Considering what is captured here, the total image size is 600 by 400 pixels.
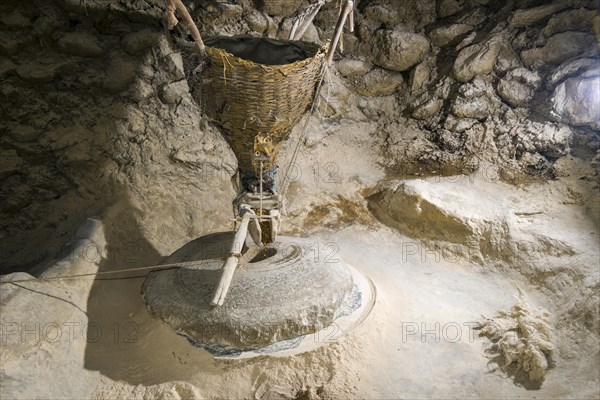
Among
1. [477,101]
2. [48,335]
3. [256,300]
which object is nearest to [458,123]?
[477,101]

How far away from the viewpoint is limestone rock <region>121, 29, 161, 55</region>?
3664mm

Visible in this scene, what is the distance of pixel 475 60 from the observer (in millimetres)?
4184

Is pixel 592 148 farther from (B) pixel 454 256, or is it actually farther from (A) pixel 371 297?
(A) pixel 371 297

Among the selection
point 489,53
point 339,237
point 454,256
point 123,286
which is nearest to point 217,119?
point 123,286

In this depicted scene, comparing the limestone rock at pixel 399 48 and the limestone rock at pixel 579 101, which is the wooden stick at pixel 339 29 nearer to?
the limestone rock at pixel 399 48

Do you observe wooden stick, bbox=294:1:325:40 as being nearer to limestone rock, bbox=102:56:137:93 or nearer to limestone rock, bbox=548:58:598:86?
limestone rock, bbox=102:56:137:93

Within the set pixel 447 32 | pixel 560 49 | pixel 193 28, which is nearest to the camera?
pixel 193 28

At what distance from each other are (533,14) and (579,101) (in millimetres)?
1059

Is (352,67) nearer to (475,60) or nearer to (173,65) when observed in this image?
(475,60)

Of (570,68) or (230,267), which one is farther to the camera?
(570,68)

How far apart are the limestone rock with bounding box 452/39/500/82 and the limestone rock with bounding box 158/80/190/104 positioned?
2.75m

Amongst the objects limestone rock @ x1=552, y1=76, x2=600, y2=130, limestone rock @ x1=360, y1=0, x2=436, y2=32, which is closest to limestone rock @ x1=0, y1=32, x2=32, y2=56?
limestone rock @ x1=360, y1=0, x2=436, y2=32

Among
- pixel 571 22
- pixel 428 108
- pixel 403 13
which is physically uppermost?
pixel 403 13

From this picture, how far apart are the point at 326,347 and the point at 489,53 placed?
3.38 m
